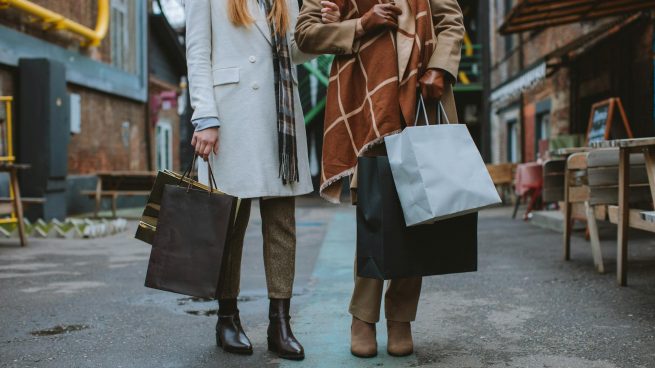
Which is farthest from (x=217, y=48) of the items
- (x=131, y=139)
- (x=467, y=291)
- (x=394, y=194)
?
(x=131, y=139)

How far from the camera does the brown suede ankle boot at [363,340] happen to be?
2.77 m

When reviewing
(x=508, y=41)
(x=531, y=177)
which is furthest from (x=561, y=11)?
(x=508, y=41)

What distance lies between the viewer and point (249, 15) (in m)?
2.80

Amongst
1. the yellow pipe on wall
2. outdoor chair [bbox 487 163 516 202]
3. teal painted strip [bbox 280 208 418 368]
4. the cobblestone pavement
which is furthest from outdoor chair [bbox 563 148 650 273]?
the yellow pipe on wall

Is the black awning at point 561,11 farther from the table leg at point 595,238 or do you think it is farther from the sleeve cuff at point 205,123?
the sleeve cuff at point 205,123

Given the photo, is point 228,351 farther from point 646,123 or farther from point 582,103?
point 582,103

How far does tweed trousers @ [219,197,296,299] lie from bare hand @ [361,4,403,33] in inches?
31.0

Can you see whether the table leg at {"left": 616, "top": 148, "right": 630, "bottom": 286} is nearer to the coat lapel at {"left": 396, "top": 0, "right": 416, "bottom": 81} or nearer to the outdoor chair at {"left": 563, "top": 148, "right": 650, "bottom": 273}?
the outdoor chair at {"left": 563, "top": 148, "right": 650, "bottom": 273}

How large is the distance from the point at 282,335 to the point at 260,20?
4.19 feet

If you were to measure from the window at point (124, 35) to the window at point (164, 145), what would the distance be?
→ 3.39 meters

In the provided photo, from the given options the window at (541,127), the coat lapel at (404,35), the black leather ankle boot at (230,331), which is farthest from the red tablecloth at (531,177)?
the black leather ankle boot at (230,331)

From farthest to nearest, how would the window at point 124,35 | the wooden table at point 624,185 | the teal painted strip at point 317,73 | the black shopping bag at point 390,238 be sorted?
the teal painted strip at point 317,73 → the window at point 124,35 → the wooden table at point 624,185 → the black shopping bag at point 390,238

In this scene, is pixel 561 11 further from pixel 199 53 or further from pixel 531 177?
pixel 199 53

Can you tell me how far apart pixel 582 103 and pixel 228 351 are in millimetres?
9799
